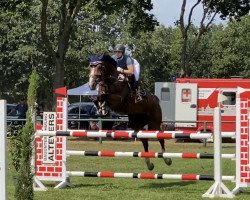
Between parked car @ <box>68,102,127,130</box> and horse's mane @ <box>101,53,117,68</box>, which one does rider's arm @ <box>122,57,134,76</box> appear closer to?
horse's mane @ <box>101,53,117,68</box>

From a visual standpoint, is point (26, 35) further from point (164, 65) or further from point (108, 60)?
point (108, 60)

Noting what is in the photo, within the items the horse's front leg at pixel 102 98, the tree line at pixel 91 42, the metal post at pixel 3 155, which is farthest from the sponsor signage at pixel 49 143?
the tree line at pixel 91 42

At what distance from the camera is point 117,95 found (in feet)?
40.6

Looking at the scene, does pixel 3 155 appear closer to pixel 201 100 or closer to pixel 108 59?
pixel 108 59

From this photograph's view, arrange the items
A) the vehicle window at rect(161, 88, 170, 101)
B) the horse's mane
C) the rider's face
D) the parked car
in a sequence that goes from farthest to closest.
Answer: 1. the vehicle window at rect(161, 88, 170, 101)
2. the parked car
3. the rider's face
4. the horse's mane

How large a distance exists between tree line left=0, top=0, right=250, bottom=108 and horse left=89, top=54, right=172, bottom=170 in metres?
12.6

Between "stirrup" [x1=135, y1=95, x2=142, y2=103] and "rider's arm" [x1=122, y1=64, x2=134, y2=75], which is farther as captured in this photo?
"stirrup" [x1=135, y1=95, x2=142, y2=103]

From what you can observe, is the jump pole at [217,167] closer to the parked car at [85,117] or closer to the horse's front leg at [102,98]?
the horse's front leg at [102,98]

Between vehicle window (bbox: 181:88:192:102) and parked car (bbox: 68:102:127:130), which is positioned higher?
vehicle window (bbox: 181:88:192:102)

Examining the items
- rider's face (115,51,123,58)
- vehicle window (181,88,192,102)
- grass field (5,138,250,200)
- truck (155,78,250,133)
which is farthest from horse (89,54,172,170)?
vehicle window (181,88,192,102)

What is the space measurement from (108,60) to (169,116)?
2245cm

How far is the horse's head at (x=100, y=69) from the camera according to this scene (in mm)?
11797

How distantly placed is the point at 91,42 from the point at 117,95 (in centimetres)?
4887

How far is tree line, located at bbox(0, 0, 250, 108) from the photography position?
29.3m
